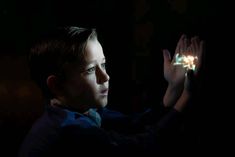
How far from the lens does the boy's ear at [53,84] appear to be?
Result: 6.07 ft

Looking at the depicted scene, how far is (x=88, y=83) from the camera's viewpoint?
186cm

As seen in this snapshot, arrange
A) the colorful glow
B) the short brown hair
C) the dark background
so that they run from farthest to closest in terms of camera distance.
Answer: the dark background < the colorful glow < the short brown hair

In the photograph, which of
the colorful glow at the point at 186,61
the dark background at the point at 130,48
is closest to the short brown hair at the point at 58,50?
the colorful glow at the point at 186,61

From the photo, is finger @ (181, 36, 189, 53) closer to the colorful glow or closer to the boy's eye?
the colorful glow

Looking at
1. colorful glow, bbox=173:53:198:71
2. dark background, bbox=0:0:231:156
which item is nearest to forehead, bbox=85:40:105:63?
colorful glow, bbox=173:53:198:71

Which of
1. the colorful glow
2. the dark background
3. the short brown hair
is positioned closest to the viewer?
the short brown hair

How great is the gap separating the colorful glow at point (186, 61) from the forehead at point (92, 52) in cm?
56

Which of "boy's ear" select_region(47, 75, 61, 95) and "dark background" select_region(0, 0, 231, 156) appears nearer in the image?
"boy's ear" select_region(47, 75, 61, 95)

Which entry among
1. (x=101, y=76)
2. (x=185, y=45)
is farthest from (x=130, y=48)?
(x=101, y=76)

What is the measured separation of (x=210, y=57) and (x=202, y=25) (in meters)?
0.29

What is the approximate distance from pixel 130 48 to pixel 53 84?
1.36 meters

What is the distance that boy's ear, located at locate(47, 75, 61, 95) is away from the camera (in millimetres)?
1851

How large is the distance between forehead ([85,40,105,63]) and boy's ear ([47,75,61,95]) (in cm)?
19

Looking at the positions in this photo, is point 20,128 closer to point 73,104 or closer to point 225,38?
point 73,104
